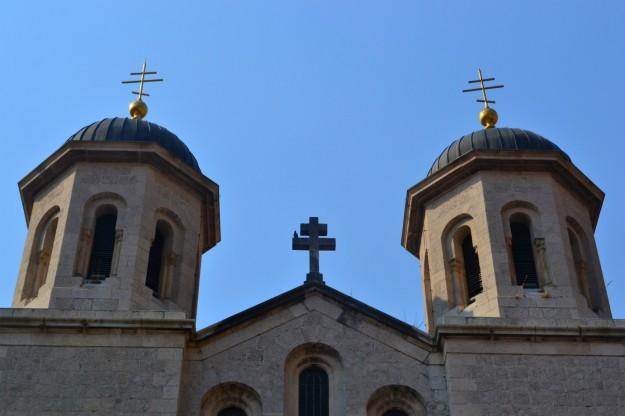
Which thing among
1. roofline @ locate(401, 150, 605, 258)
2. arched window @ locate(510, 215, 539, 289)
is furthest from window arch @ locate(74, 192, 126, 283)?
arched window @ locate(510, 215, 539, 289)

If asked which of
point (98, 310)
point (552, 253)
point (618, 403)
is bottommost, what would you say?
point (618, 403)

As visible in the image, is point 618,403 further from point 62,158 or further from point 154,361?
point 62,158

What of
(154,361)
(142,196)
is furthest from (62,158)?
(154,361)

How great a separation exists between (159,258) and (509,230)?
6.48m

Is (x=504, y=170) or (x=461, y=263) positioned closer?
(x=461, y=263)

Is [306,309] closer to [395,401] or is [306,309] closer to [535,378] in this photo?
[395,401]

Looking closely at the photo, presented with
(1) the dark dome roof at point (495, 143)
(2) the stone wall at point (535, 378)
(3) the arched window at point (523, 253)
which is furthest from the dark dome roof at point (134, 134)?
(2) the stone wall at point (535, 378)

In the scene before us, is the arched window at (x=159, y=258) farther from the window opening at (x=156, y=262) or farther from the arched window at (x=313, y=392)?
the arched window at (x=313, y=392)

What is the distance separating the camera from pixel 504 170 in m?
20.8

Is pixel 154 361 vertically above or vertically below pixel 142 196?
below

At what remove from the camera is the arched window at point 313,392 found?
17438 millimetres

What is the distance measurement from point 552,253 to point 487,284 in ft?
4.57

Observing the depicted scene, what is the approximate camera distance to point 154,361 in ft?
57.1

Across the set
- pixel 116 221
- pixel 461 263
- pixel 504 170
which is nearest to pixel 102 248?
pixel 116 221
